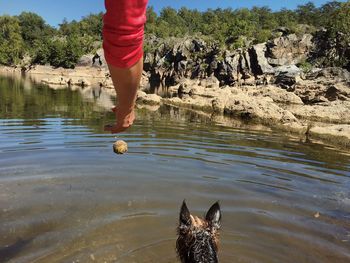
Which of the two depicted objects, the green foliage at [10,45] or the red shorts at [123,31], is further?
the green foliage at [10,45]

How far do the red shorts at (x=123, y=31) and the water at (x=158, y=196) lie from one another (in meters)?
4.42

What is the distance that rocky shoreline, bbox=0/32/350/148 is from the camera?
70.4 feet

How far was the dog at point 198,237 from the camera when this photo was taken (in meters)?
3.29

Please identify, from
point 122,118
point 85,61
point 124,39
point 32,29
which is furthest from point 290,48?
point 32,29

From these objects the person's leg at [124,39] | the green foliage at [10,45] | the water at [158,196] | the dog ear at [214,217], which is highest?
the green foliage at [10,45]

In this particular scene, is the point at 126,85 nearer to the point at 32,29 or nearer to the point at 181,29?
the point at 181,29

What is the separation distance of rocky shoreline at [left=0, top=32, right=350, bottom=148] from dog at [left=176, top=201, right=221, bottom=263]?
42.6 feet

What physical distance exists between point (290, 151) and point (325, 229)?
6523 millimetres

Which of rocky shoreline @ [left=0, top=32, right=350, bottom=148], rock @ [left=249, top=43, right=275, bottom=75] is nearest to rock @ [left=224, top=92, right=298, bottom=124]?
rocky shoreline @ [left=0, top=32, right=350, bottom=148]

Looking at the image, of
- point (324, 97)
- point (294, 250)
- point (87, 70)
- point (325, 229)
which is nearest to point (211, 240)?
point (294, 250)

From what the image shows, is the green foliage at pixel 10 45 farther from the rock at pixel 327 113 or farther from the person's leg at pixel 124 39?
the person's leg at pixel 124 39

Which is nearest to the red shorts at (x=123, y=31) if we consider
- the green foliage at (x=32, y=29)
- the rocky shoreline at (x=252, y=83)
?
the rocky shoreline at (x=252, y=83)

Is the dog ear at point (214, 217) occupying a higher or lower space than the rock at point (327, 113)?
lower

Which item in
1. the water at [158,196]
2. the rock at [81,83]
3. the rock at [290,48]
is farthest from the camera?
the rock at [290,48]
